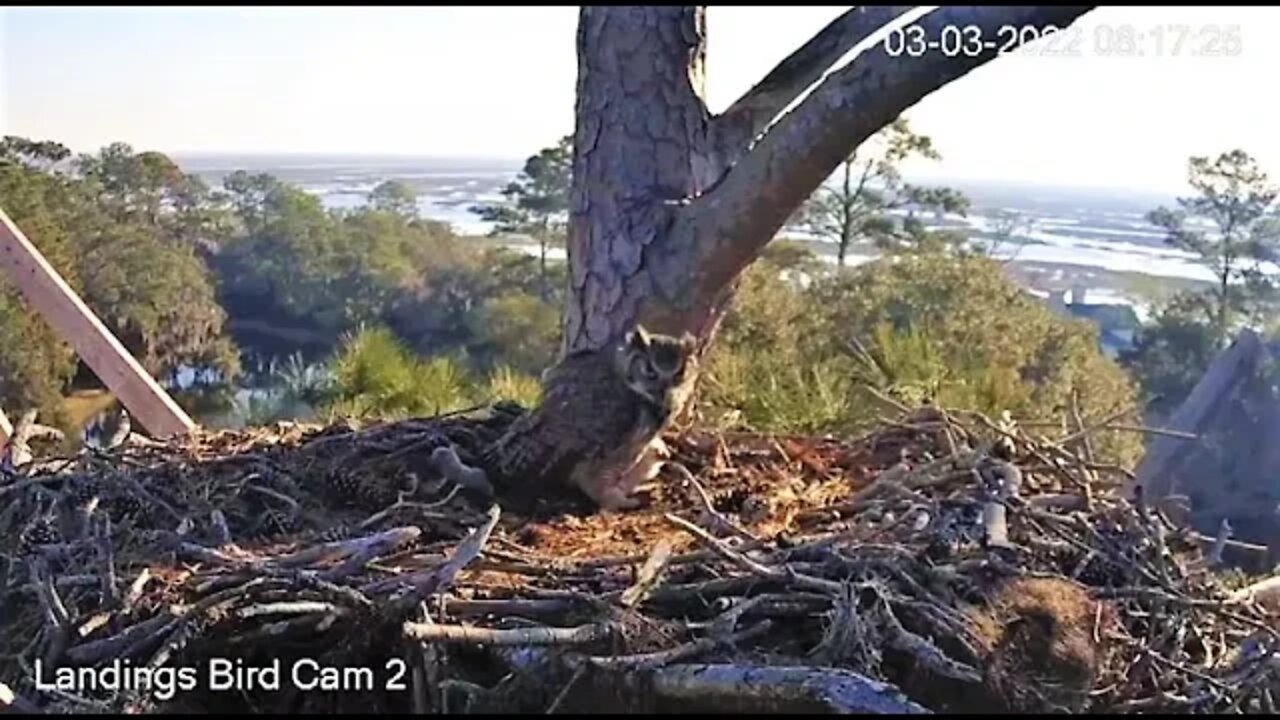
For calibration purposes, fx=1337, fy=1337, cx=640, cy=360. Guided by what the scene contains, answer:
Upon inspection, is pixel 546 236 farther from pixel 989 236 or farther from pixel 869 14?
pixel 869 14

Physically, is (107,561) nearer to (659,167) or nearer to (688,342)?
(688,342)

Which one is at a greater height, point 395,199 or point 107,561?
point 395,199

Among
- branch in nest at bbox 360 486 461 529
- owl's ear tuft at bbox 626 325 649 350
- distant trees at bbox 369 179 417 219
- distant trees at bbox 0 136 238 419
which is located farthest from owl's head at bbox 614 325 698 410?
distant trees at bbox 369 179 417 219

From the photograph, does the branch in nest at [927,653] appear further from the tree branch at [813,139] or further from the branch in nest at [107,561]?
the branch in nest at [107,561]

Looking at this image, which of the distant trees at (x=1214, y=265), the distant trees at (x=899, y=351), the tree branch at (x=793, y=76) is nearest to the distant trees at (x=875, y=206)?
the distant trees at (x=899, y=351)

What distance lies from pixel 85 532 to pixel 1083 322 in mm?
4383

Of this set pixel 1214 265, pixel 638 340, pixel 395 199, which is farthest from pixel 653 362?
pixel 1214 265

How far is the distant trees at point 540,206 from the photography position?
553 cm

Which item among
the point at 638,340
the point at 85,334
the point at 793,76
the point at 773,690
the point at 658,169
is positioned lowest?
the point at 773,690

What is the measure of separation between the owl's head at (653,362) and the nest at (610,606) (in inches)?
7.9

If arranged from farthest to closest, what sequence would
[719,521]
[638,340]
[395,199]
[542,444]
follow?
[395,199] → [542,444] → [638,340] → [719,521]

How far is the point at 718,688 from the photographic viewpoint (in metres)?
1.36

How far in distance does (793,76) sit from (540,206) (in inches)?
157

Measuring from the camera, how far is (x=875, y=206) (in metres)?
6.96
